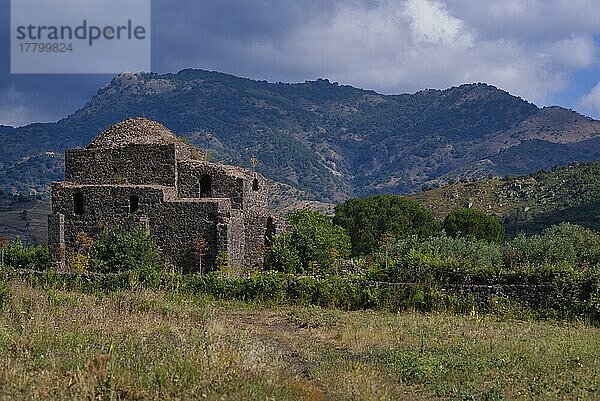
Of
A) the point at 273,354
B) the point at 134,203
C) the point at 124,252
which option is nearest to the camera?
the point at 273,354

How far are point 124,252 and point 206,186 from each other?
4788 mm

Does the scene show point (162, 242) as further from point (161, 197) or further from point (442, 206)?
point (442, 206)

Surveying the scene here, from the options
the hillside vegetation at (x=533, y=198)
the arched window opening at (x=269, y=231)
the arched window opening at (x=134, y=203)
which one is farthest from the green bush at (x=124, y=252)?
the hillside vegetation at (x=533, y=198)

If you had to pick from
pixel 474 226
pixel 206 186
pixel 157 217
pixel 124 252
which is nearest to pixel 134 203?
pixel 157 217

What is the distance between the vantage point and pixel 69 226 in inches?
973

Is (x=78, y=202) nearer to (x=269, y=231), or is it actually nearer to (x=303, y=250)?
(x=269, y=231)

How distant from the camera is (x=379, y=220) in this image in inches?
1871

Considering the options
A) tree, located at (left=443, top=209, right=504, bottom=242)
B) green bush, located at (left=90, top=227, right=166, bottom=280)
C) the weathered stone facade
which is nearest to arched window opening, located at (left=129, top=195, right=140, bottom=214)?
the weathered stone facade

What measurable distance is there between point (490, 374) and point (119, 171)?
1961 centimetres

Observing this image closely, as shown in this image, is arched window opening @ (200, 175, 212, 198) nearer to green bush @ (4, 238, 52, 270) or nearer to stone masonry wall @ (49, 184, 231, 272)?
stone masonry wall @ (49, 184, 231, 272)

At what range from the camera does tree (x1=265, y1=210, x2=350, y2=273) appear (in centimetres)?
2443

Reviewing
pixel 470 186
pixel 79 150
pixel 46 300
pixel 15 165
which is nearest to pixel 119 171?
pixel 79 150

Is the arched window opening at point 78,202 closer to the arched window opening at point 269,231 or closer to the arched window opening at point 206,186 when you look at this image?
the arched window opening at point 206,186

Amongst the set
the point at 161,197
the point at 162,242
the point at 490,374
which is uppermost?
the point at 161,197
